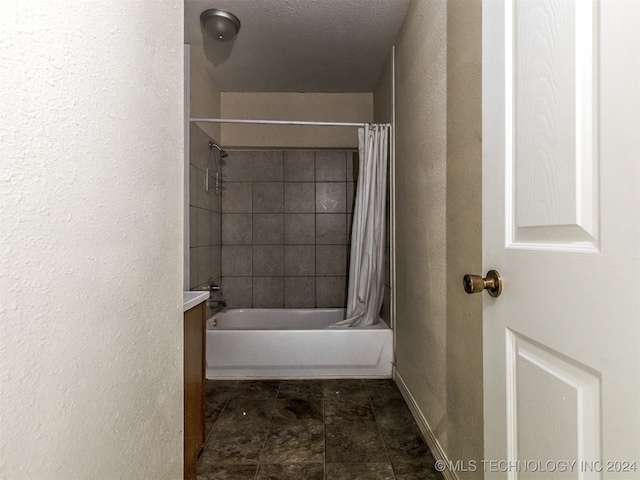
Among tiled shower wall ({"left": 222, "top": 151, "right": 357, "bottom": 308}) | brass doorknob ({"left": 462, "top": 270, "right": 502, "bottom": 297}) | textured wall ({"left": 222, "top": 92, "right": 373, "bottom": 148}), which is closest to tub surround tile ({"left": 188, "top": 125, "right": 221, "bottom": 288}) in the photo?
tiled shower wall ({"left": 222, "top": 151, "right": 357, "bottom": 308})

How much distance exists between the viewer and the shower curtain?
265cm

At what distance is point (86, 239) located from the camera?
0.65 m

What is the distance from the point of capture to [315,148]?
353 centimetres

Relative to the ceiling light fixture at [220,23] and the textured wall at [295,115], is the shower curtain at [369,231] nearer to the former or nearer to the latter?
the textured wall at [295,115]

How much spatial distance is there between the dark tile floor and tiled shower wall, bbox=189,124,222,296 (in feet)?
2.96

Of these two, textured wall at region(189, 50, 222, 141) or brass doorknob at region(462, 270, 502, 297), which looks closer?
brass doorknob at region(462, 270, 502, 297)

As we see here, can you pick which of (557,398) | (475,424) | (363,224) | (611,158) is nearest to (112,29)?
(611,158)

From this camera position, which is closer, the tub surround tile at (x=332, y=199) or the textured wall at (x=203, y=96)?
the textured wall at (x=203, y=96)

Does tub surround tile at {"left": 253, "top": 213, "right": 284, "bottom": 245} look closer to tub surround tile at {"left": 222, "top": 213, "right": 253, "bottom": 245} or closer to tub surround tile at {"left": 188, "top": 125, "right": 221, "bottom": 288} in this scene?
tub surround tile at {"left": 222, "top": 213, "right": 253, "bottom": 245}

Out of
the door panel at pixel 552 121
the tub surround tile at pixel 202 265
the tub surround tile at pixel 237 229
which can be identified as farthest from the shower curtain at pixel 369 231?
the door panel at pixel 552 121

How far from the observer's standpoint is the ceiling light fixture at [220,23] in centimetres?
224

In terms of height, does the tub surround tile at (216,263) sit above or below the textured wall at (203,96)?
below

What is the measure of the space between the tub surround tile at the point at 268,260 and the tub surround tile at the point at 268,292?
6 centimetres

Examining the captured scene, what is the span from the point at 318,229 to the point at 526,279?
289 cm
